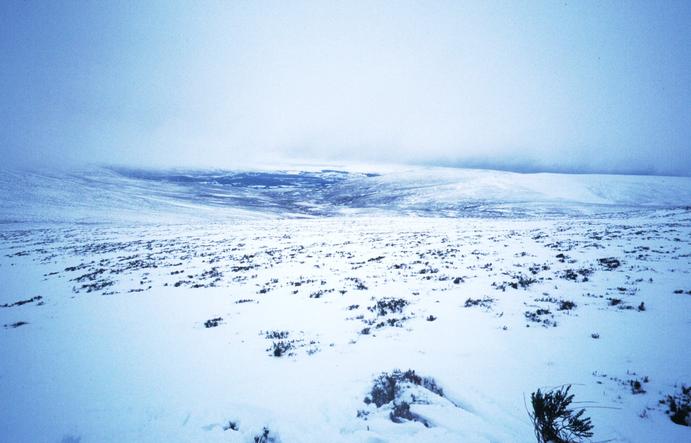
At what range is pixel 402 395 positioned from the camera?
5906 millimetres

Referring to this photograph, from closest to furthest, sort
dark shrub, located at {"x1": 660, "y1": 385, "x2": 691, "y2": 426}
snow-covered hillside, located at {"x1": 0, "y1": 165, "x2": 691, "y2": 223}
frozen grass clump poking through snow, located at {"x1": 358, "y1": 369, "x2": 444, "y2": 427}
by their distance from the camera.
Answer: dark shrub, located at {"x1": 660, "y1": 385, "x2": 691, "y2": 426} → frozen grass clump poking through snow, located at {"x1": 358, "y1": 369, "x2": 444, "y2": 427} → snow-covered hillside, located at {"x1": 0, "y1": 165, "x2": 691, "y2": 223}

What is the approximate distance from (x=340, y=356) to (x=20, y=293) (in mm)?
18596

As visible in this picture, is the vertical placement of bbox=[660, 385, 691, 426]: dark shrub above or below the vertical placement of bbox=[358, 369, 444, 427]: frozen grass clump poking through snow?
above

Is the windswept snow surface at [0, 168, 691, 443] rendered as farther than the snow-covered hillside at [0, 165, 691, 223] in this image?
No

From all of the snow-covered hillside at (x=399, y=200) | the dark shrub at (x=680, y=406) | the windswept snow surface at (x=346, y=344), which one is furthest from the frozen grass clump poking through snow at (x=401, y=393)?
the snow-covered hillside at (x=399, y=200)

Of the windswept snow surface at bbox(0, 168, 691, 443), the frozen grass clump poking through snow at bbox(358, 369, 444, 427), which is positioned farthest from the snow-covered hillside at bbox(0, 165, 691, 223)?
Result: the frozen grass clump poking through snow at bbox(358, 369, 444, 427)

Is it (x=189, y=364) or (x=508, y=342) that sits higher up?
(x=508, y=342)

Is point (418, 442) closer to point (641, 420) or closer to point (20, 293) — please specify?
point (641, 420)

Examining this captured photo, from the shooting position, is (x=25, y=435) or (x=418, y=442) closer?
(x=418, y=442)

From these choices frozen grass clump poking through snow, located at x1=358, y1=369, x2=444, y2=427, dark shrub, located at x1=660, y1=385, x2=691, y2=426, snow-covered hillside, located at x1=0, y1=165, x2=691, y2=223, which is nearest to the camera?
dark shrub, located at x1=660, y1=385, x2=691, y2=426

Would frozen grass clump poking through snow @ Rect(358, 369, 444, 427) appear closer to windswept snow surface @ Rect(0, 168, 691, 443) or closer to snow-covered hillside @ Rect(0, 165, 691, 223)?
windswept snow surface @ Rect(0, 168, 691, 443)

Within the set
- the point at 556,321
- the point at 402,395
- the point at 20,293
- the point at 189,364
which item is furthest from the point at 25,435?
the point at 20,293

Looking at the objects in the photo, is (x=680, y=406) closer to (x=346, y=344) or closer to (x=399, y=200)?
(x=346, y=344)

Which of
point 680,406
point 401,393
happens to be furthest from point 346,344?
point 680,406
